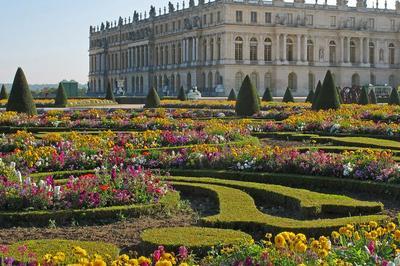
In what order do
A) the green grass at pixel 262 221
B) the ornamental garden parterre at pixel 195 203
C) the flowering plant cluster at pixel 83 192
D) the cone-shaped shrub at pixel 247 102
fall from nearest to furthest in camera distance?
the ornamental garden parterre at pixel 195 203, the green grass at pixel 262 221, the flowering plant cluster at pixel 83 192, the cone-shaped shrub at pixel 247 102

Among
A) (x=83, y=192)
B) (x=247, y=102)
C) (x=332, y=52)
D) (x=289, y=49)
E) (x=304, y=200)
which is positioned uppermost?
(x=289, y=49)

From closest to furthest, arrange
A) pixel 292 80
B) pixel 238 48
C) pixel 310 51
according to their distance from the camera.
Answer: pixel 238 48
pixel 292 80
pixel 310 51

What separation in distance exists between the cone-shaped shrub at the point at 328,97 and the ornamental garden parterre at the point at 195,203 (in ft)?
32.4

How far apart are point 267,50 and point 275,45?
908 mm

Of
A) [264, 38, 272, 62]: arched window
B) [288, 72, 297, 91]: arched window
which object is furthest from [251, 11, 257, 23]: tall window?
[288, 72, 297, 91]: arched window

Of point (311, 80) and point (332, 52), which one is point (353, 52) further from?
point (311, 80)

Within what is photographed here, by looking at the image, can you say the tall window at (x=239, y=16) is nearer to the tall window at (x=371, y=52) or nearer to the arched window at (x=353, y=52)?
the arched window at (x=353, y=52)

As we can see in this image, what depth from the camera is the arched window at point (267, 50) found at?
66.8 metres

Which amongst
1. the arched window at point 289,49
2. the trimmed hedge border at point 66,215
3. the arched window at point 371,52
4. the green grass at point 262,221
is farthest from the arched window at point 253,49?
the trimmed hedge border at point 66,215

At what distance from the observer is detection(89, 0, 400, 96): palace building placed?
215 ft

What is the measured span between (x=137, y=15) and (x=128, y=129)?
6924 cm

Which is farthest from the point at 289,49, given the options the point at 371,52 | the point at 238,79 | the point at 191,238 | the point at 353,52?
the point at 191,238

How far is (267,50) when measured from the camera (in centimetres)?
6688

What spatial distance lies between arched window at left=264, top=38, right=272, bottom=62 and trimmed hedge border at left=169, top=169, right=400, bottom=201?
56.4 metres
